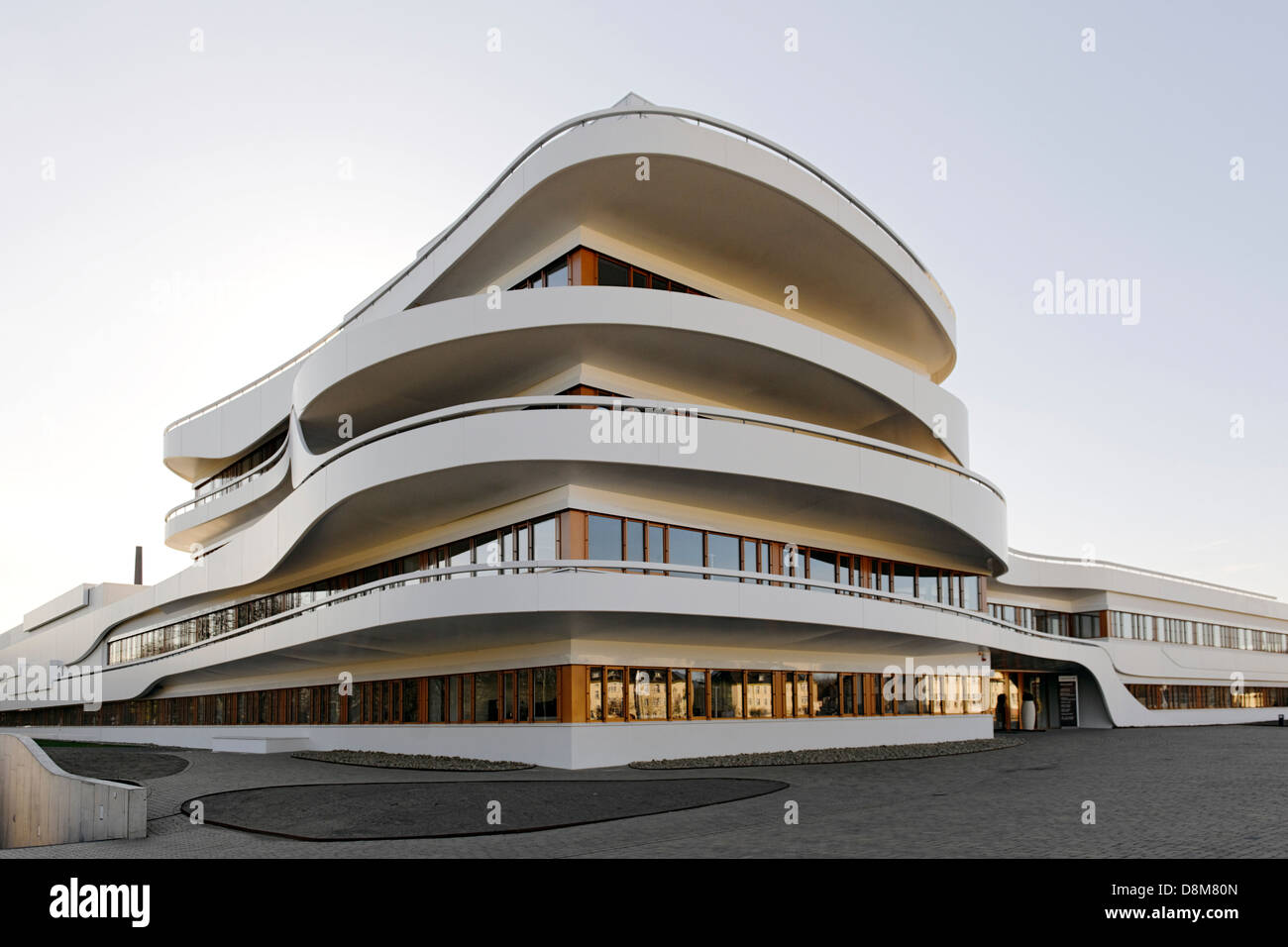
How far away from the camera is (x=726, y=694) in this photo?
26938mm

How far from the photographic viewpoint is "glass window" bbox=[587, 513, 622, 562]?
24938 millimetres

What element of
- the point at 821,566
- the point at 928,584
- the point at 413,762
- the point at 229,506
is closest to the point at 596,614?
the point at 413,762

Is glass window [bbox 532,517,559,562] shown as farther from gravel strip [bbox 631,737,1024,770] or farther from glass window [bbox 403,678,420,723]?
glass window [bbox 403,678,420,723]

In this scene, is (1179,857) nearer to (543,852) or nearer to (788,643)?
(543,852)

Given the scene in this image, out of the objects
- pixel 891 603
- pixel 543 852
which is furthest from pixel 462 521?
pixel 543 852

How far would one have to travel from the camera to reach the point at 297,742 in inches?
1302

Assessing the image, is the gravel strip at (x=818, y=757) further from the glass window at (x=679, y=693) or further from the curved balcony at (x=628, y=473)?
the curved balcony at (x=628, y=473)

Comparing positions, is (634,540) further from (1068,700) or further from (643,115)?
(1068,700)

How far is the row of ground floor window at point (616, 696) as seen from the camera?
2466cm

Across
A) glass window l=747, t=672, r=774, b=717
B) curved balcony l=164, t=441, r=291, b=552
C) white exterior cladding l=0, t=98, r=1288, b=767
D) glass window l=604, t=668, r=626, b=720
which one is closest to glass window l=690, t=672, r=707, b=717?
white exterior cladding l=0, t=98, r=1288, b=767

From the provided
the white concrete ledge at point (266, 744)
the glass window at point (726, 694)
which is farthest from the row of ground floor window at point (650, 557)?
the white concrete ledge at point (266, 744)

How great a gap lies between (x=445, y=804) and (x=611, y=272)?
16.9m

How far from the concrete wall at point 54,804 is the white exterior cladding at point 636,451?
740cm

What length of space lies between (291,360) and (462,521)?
14.4 metres
